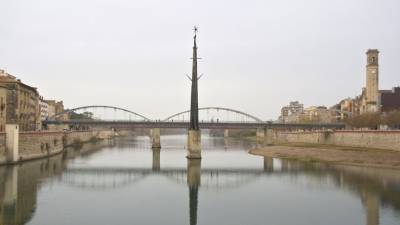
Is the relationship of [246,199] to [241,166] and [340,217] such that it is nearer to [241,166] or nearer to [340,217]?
[340,217]

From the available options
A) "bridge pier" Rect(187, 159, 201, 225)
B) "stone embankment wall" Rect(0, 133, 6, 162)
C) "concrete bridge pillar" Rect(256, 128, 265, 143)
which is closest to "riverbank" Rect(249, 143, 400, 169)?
"bridge pier" Rect(187, 159, 201, 225)

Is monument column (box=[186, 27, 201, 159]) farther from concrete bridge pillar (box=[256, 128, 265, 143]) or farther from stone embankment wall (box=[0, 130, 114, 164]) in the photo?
concrete bridge pillar (box=[256, 128, 265, 143])

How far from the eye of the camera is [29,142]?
64812 millimetres

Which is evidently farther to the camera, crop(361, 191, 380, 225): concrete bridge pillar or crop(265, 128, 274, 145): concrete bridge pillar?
crop(265, 128, 274, 145): concrete bridge pillar

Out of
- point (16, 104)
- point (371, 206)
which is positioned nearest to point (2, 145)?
point (16, 104)

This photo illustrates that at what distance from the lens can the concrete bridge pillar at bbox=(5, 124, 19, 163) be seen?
→ 5612 cm

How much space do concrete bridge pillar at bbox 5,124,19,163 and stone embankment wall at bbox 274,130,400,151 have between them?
50500 millimetres

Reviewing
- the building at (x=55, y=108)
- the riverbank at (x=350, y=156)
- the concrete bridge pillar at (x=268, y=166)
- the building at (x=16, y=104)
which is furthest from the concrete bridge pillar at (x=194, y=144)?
the building at (x=55, y=108)

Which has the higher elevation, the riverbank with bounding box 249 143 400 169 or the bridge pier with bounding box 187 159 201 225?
the riverbank with bounding box 249 143 400 169

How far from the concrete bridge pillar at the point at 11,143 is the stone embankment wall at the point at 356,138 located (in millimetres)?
50500

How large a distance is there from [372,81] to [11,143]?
8473 cm

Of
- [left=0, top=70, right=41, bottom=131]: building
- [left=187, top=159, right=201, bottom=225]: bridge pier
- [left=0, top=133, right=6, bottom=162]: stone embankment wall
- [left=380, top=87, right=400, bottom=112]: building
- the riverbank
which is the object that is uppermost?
[left=380, top=87, right=400, bottom=112]: building

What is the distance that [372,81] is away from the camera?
11244 cm

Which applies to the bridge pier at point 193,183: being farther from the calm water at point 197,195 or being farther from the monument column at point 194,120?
the monument column at point 194,120
